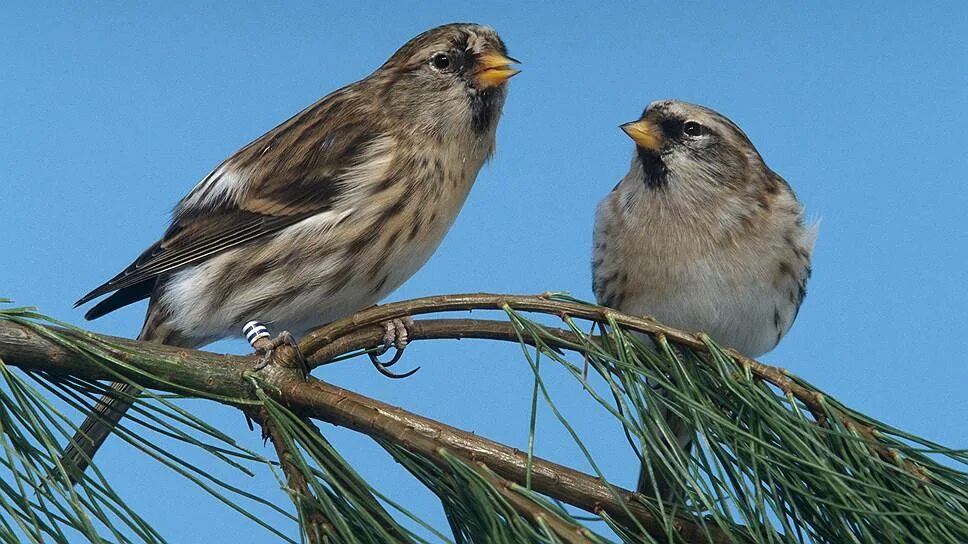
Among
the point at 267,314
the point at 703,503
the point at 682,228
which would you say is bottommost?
the point at 703,503

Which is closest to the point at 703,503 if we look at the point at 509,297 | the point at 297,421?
the point at 509,297

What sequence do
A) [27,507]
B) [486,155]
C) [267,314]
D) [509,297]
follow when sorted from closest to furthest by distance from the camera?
[27,507]
[509,297]
[267,314]
[486,155]

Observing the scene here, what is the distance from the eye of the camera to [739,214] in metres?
2.14

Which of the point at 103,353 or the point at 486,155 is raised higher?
the point at 486,155

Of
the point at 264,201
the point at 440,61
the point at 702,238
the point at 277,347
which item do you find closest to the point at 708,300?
the point at 702,238

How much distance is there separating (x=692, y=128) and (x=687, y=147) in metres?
0.04

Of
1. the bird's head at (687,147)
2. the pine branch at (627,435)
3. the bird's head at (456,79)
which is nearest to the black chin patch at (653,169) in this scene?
the bird's head at (687,147)

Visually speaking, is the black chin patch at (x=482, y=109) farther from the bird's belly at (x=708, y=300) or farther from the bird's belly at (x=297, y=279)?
the bird's belly at (x=708, y=300)

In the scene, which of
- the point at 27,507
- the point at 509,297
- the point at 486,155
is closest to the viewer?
the point at 27,507

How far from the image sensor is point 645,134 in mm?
2098

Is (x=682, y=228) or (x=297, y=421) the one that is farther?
(x=682, y=228)

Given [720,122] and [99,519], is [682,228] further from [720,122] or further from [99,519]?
[99,519]

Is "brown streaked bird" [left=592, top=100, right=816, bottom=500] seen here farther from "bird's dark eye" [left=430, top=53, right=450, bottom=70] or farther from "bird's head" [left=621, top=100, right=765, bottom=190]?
"bird's dark eye" [left=430, top=53, right=450, bottom=70]

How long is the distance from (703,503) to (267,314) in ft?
3.09
